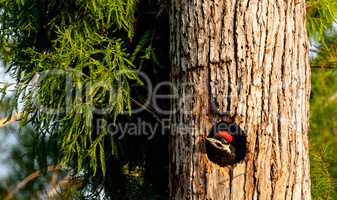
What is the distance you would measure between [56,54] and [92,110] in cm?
20

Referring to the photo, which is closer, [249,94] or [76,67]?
[249,94]

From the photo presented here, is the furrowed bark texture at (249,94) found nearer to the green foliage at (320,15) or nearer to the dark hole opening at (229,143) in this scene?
the dark hole opening at (229,143)

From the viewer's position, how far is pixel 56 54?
1903mm

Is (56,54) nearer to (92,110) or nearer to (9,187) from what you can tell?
(92,110)

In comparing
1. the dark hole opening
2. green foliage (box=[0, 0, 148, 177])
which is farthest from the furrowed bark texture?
green foliage (box=[0, 0, 148, 177])

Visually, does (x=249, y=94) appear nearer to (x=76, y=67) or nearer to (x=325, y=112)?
(x=76, y=67)

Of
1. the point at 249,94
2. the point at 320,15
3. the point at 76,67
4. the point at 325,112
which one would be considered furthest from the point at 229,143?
the point at 325,112

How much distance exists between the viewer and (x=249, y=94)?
168cm

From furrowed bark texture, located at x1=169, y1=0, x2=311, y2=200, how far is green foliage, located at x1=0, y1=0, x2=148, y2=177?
27cm

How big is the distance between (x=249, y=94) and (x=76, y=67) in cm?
55

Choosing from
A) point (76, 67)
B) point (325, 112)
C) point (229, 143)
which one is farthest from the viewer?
point (325, 112)

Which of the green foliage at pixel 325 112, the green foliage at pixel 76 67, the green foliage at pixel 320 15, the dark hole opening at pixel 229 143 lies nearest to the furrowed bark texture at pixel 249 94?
the dark hole opening at pixel 229 143

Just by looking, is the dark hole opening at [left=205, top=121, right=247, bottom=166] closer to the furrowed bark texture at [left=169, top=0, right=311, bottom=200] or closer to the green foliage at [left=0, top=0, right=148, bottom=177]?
the furrowed bark texture at [left=169, top=0, right=311, bottom=200]

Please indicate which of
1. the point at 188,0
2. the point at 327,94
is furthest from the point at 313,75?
the point at 188,0
